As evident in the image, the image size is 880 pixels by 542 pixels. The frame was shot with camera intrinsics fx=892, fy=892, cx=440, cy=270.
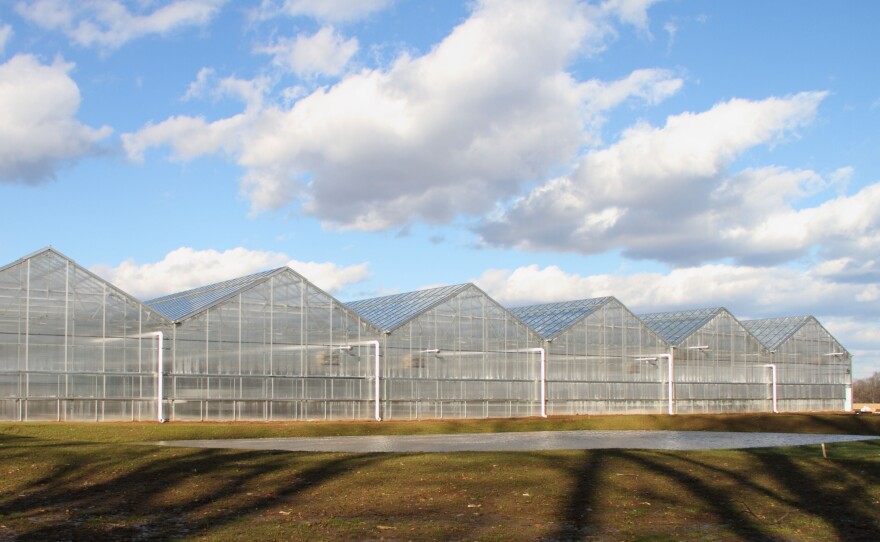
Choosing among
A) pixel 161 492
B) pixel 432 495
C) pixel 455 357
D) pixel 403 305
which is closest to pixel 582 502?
pixel 432 495

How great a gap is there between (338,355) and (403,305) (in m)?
11.2

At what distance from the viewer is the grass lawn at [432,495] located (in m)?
19.3

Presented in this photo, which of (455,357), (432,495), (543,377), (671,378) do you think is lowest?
(671,378)

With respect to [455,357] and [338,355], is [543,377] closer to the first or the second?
[455,357]

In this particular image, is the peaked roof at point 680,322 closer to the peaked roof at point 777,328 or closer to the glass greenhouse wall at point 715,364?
the glass greenhouse wall at point 715,364

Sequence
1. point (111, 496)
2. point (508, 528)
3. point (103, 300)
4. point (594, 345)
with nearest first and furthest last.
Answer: point (508, 528), point (111, 496), point (103, 300), point (594, 345)


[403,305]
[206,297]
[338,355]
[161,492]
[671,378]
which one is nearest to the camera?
[161,492]

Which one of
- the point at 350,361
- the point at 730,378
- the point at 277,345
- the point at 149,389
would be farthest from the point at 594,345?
the point at 149,389

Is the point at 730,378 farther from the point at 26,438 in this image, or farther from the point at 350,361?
the point at 26,438

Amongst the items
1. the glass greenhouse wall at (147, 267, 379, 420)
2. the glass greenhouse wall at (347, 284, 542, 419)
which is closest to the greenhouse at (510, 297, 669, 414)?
the glass greenhouse wall at (347, 284, 542, 419)

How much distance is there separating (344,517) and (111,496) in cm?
657

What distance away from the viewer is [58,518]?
19969 millimetres

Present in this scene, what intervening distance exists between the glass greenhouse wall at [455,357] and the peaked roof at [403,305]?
0.27 ft

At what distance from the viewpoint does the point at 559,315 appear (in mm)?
84250
